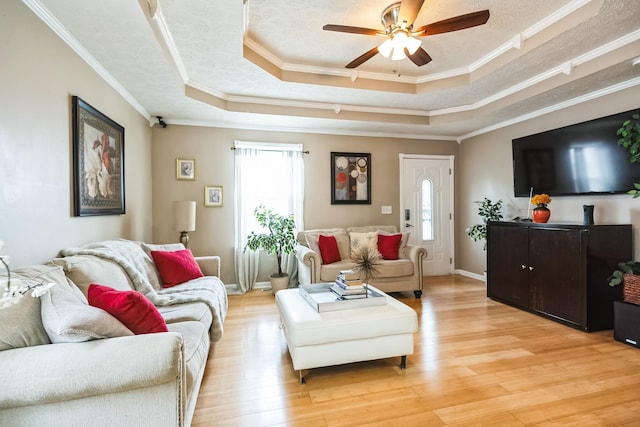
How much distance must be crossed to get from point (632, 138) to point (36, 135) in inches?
187

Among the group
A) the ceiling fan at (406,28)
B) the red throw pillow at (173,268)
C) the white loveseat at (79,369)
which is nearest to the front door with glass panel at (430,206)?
the ceiling fan at (406,28)

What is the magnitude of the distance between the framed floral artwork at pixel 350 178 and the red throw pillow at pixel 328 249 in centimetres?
87

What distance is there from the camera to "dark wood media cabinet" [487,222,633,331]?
293 centimetres

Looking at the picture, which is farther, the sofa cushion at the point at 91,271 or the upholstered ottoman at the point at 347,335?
the upholstered ottoman at the point at 347,335

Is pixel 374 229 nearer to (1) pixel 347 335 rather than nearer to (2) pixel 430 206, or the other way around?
(2) pixel 430 206

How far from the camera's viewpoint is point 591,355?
8.20 feet

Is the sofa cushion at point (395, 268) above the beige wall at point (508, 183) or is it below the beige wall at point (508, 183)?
below

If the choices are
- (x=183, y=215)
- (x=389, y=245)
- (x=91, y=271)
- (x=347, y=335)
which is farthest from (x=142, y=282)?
(x=389, y=245)

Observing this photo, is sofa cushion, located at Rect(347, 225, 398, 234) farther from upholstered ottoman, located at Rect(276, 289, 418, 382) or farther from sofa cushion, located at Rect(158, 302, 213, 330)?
sofa cushion, located at Rect(158, 302, 213, 330)

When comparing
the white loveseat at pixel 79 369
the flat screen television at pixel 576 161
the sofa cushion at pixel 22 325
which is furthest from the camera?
the flat screen television at pixel 576 161

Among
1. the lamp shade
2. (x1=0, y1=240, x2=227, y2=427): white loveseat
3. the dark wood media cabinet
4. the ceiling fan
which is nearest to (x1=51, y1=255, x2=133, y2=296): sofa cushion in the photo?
(x1=0, y1=240, x2=227, y2=427): white loveseat

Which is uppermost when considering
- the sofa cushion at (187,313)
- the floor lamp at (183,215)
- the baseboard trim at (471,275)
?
the floor lamp at (183,215)

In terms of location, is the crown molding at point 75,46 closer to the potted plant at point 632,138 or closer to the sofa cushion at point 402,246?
the sofa cushion at point 402,246

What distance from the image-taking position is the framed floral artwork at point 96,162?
233cm
